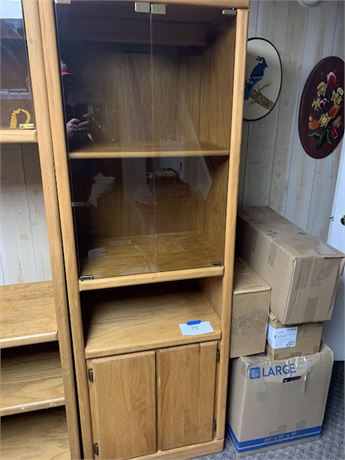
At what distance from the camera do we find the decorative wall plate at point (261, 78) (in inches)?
62.5

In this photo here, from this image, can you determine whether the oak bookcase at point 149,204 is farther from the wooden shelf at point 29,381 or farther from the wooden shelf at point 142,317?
the wooden shelf at point 29,381

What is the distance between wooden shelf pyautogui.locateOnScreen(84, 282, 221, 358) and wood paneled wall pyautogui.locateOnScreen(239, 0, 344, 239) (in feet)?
2.03

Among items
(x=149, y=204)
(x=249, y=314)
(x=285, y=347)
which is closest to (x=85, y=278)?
(x=149, y=204)

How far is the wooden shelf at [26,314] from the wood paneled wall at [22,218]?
0.08 metres

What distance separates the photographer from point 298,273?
1251 millimetres

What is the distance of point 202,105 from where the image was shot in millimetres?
1347

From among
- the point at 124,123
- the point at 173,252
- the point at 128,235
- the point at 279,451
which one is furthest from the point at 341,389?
the point at 124,123

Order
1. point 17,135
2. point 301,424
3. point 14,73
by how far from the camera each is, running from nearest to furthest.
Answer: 1. point 17,135
2. point 14,73
3. point 301,424

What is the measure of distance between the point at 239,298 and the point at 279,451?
0.80m

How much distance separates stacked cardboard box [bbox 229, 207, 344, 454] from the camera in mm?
1290

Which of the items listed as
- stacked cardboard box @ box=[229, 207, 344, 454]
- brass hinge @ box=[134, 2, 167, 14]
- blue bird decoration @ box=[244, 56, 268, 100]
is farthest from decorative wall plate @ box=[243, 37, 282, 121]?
brass hinge @ box=[134, 2, 167, 14]

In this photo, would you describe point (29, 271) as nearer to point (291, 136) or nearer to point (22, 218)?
point (22, 218)

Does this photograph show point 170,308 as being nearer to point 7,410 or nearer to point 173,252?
point 173,252

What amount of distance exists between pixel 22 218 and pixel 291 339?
49.4 inches
